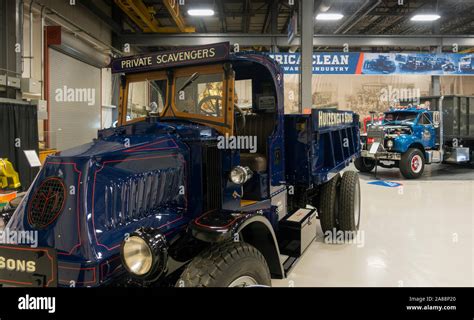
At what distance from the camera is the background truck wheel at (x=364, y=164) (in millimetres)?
12289

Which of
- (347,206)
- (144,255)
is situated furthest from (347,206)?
(144,255)

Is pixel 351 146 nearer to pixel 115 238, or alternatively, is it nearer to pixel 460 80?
pixel 115 238

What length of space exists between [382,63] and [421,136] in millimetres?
3447

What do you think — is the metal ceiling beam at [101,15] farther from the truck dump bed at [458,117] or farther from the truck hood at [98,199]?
the truck dump bed at [458,117]

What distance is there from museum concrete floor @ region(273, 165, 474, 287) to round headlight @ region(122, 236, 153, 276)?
6.58ft

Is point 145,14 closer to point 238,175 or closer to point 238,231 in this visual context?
point 238,175

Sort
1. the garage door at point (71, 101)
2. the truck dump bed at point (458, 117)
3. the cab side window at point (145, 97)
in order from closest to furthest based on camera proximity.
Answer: the cab side window at point (145, 97)
the garage door at point (71, 101)
the truck dump bed at point (458, 117)

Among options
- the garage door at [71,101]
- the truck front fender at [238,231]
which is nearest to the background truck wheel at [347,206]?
the truck front fender at [238,231]

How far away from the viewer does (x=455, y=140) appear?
11.9 metres

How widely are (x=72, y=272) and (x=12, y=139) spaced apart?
6713 millimetres

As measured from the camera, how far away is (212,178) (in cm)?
283

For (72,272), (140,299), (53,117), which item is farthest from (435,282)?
(53,117)

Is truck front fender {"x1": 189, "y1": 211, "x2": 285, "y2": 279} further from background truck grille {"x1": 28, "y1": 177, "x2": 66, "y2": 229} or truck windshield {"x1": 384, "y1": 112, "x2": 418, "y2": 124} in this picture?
truck windshield {"x1": 384, "y1": 112, "x2": 418, "y2": 124}

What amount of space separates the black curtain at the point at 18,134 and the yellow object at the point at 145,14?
185 inches
